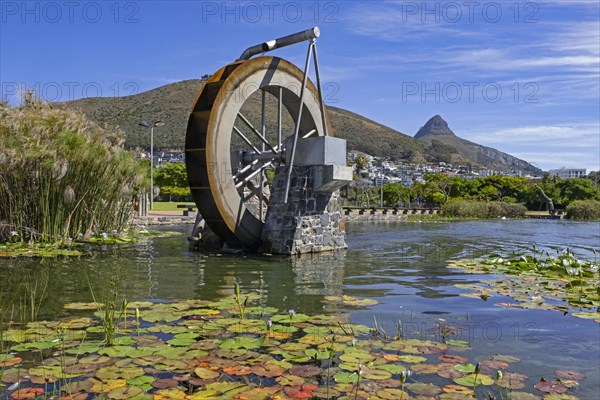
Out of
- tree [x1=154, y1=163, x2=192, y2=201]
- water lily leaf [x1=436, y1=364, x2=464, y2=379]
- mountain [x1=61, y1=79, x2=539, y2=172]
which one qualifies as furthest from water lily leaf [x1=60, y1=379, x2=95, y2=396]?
mountain [x1=61, y1=79, x2=539, y2=172]

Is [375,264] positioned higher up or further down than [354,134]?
further down

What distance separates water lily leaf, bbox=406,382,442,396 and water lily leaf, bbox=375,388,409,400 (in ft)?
0.33

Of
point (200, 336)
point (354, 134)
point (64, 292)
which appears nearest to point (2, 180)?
point (64, 292)

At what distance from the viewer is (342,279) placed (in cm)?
784

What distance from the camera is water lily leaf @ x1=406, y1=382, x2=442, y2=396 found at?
331 cm

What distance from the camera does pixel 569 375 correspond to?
3.72 meters

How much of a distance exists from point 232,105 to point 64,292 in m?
5.46

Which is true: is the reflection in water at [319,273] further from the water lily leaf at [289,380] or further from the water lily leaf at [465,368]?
the water lily leaf at [289,380]

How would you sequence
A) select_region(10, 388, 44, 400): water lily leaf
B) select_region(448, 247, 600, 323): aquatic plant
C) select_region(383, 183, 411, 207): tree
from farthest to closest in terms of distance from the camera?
select_region(383, 183, 411, 207): tree → select_region(448, 247, 600, 323): aquatic plant → select_region(10, 388, 44, 400): water lily leaf

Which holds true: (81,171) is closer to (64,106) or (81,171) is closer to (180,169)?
(64,106)

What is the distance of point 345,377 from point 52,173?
748cm

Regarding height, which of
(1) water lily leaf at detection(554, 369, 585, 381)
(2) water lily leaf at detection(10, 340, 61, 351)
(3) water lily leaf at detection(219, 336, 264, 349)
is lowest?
(1) water lily leaf at detection(554, 369, 585, 381)

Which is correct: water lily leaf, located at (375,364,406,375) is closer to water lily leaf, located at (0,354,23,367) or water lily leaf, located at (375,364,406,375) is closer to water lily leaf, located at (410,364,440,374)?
water lily leaf, located at (410,364,440,374)

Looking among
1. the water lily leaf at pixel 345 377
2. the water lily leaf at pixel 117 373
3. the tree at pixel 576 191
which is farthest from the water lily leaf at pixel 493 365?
the tree at pixel 576 191
